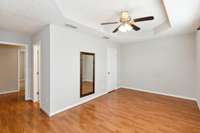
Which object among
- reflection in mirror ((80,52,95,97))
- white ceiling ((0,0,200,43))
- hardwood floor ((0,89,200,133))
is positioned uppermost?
white ceiling ((0,0,200,43))

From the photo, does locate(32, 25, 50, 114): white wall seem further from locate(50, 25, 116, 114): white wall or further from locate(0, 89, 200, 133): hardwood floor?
locate(0, 89, 200, 133): hardwood floor

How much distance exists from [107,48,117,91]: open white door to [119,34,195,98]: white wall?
603 mm

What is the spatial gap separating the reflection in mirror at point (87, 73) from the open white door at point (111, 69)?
4.28 feet

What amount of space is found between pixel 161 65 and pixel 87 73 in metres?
3.31

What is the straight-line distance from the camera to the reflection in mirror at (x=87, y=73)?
4272 mm

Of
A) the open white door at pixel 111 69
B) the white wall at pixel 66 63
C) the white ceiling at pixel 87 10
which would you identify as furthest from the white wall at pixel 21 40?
the open white door at pixel 111 69

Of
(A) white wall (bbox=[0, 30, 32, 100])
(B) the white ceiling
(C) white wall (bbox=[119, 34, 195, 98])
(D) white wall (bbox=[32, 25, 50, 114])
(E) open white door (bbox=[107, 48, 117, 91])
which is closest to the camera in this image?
(B) the white ceiling

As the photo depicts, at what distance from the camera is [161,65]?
540 cm

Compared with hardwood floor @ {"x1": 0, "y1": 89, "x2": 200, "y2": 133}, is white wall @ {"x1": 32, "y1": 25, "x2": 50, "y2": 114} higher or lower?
higher

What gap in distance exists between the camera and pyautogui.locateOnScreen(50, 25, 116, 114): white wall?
336cm

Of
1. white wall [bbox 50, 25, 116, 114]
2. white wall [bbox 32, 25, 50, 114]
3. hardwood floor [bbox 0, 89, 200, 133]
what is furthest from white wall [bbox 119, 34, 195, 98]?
white wall [bbox 32, 25, 50, 114]

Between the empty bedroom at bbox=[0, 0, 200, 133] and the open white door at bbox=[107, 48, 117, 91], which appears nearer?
the empty bedroom at bbox=[0, 0, 200, 133]

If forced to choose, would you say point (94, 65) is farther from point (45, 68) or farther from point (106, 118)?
point (106, 118)

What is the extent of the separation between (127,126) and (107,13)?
2775 mm
